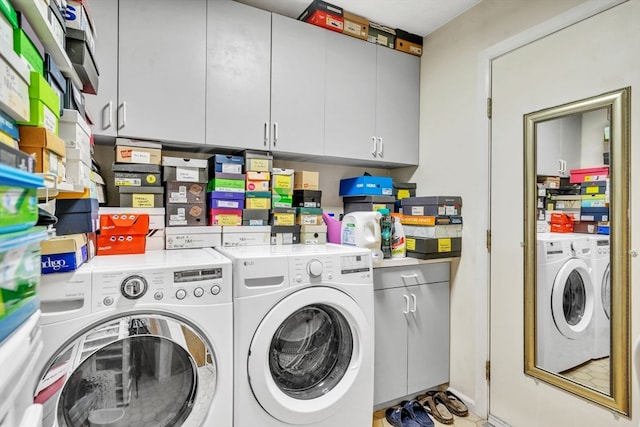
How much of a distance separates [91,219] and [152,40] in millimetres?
974

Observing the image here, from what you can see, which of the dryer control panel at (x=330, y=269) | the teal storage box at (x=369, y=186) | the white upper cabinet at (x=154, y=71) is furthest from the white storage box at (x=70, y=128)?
the teal storage box at (x=369, y=186)

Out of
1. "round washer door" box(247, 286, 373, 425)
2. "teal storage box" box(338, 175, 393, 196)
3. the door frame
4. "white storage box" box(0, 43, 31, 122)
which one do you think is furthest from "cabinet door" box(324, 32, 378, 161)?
"white storage box" box(0, 43, 31, 122)

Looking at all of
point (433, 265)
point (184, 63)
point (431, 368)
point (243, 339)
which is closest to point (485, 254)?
point (433, 265)

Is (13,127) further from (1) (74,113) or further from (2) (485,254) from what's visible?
(2) (485,254)

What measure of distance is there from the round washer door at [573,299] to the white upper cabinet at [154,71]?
202 cm

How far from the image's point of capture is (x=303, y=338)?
5.03ft

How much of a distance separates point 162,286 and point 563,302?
191 cm

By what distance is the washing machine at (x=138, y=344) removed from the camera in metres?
1.03

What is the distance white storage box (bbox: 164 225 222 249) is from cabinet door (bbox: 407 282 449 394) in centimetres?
119

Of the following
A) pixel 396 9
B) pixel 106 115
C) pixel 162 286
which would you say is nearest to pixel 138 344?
pixel 162 286

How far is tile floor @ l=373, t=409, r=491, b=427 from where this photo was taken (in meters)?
1.89

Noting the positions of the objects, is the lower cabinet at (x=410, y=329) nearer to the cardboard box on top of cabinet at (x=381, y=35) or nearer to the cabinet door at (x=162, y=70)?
the cabinet door at (x=162, y=70)

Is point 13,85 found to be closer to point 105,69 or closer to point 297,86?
point 105,69

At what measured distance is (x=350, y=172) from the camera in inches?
102
